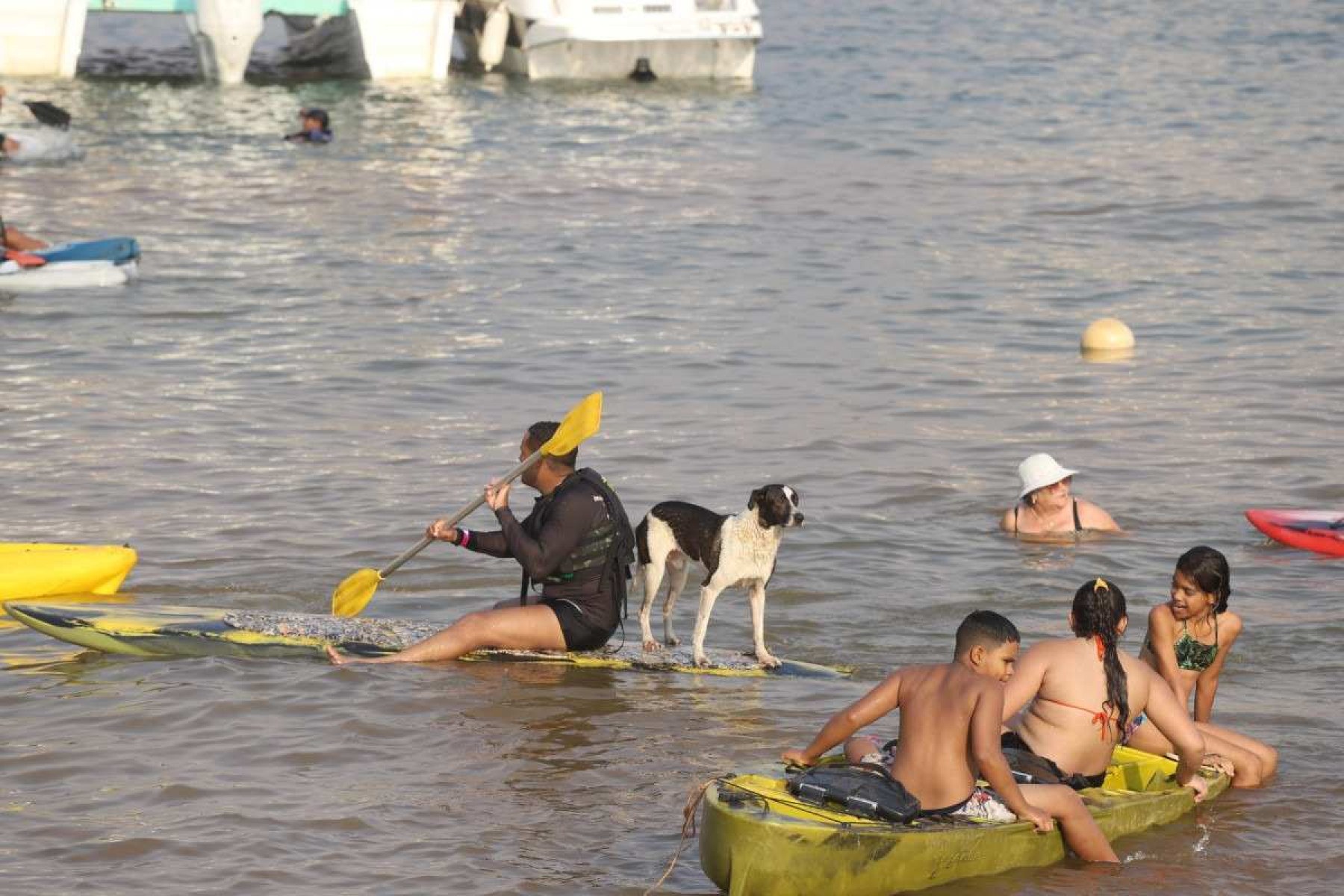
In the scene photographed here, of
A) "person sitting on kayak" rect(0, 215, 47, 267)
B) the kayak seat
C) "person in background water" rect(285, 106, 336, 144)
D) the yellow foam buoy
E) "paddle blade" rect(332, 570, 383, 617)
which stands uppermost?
"person in background water" rect(285, 106, 336, 144)

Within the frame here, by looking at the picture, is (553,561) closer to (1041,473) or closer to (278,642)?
(278,642)

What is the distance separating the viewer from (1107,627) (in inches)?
270

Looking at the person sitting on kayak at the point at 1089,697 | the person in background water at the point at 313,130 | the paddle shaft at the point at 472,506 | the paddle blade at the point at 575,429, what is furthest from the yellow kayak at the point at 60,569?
the person in background water at the point at 313,130

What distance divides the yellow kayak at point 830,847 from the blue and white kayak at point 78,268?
14096mm

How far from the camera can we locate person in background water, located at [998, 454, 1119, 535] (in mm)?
11375

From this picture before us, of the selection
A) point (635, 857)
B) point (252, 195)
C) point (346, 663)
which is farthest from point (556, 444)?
point (252, 195)

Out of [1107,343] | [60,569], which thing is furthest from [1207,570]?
[1107,343]

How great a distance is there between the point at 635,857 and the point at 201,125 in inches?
991

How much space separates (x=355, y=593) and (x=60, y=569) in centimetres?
175

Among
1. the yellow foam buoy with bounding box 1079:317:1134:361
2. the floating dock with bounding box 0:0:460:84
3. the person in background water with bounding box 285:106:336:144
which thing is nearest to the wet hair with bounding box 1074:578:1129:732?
the yellow foam buoy with bounding box 1079:317:1134:361

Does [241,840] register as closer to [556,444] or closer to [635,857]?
[635,857]

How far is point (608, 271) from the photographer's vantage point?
819 inches

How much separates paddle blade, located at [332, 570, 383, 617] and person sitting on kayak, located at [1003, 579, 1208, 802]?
3.67 metres

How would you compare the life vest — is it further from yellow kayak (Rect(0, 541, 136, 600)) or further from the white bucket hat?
the white bucket hat
